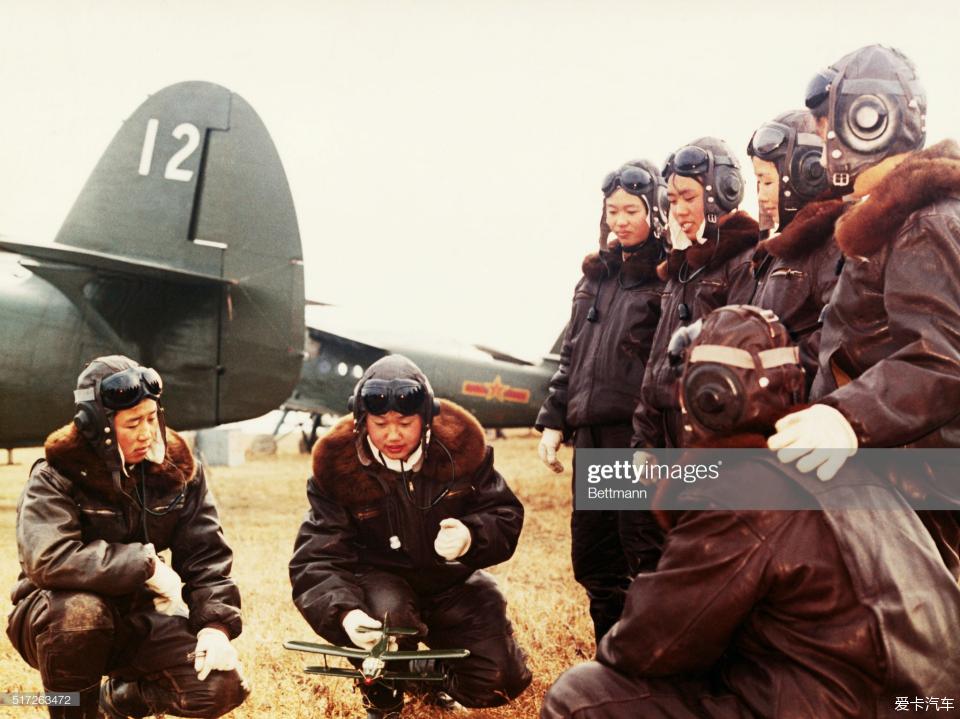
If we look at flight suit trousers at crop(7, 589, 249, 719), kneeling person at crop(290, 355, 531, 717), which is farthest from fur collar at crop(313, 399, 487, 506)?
Result: flight suit trousers at crop(7, 589, 249, 719)

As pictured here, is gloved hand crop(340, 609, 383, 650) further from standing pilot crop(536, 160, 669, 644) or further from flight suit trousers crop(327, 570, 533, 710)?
standing pilot crop(536, 160, 669, 644)

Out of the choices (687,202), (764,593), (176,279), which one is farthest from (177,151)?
(764,593)

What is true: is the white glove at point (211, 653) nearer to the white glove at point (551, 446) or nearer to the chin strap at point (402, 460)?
the chin strap at point (402, 460)

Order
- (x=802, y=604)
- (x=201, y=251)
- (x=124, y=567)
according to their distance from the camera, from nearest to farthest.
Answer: (x=802, y=604) < (x=124, y=567) < (x=201, y=251)

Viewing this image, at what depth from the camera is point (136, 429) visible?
9.36ft

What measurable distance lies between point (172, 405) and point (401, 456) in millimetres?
3712

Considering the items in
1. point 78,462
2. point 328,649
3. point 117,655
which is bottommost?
point 117,655

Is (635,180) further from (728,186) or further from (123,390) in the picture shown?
(123,390)

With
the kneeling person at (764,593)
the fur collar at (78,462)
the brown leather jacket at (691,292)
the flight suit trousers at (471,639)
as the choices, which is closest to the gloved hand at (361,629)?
the flight suit trousers at (471,639)

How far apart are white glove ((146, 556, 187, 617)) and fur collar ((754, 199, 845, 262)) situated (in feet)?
7.27

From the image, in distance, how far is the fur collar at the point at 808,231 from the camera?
3045 millimetres

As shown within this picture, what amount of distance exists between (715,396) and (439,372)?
8.29 m

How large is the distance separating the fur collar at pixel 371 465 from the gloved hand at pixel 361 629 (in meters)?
0.42

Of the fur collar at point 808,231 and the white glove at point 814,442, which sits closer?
the white glove at point 814,442
